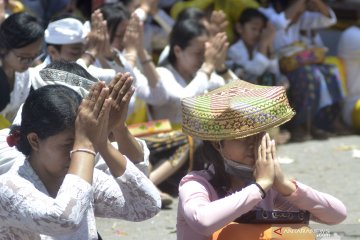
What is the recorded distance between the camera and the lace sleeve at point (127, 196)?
3703 millimetres

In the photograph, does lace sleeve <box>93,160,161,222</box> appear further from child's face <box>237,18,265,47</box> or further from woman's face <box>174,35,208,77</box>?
child's face <box>237,18,265,47</box>

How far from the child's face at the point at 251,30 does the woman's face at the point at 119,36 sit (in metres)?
1.83

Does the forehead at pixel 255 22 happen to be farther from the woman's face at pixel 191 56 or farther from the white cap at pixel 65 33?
the white cap at pixel 65 33

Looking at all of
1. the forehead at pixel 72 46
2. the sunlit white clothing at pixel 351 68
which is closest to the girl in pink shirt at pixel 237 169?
the forehead at pixel 72 46

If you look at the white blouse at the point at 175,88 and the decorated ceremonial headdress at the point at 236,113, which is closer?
the decorated ceremonial headdress at the point at 236,113

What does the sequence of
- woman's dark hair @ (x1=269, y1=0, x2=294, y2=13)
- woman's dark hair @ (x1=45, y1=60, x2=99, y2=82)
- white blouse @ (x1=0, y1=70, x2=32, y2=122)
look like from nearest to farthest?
woman's dark hair @ (x1=45, y1=60, x2=99, y2=82)
white blouse @ (x1=0, y1=70, x2=32, y2=122)
woman's dark hair @ (x1=269, y1=0, x2=294, y2=13)

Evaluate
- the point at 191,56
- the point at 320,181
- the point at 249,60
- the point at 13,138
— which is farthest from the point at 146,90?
the point at 13,138

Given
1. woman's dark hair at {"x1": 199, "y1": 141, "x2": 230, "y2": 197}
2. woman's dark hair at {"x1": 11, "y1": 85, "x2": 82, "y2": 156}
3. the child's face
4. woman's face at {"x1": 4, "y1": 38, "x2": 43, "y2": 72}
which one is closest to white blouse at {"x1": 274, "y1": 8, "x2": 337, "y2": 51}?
the child's face

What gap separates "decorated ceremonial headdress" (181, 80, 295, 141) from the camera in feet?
12.0

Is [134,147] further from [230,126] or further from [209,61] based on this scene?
[209,61]

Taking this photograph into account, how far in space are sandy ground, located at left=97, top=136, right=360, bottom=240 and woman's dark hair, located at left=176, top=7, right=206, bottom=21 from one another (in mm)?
1405

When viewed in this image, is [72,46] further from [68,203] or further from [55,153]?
[68,203]

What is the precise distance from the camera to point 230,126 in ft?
12.1

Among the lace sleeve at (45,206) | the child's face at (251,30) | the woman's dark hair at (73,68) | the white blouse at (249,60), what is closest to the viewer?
the lace sleeve at (45,206)
